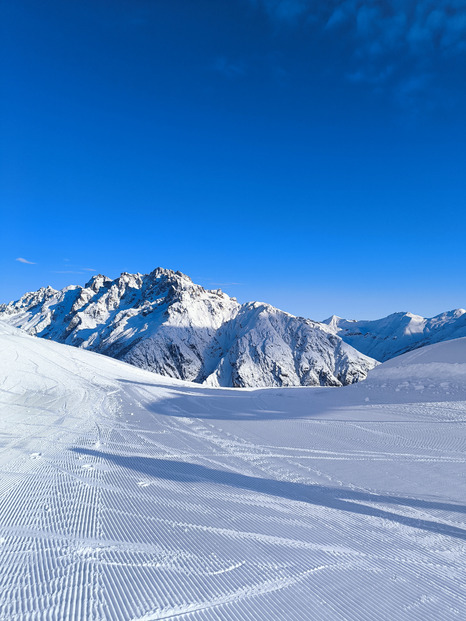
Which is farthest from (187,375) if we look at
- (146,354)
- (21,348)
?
(21,348)

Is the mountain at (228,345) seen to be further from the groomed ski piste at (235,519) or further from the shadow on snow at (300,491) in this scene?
the shadow on snow at (300,491)

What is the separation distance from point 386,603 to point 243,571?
1229 millimetres

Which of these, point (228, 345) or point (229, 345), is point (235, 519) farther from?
point (228, 345)

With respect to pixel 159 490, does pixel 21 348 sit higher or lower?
higher

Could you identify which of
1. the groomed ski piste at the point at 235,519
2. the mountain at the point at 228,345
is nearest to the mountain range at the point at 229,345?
the mountain at the point at 228,345

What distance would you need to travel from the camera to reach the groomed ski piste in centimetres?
267

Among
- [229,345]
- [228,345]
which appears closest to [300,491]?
[229,345]

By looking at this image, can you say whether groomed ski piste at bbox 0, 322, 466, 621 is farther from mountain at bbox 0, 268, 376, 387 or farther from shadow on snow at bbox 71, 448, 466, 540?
mountain at bbox 0, 268, 376, 387

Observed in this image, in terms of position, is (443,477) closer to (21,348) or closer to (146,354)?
(21,348)

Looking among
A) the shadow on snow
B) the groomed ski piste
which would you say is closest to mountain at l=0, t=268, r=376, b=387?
the groomed ski piste

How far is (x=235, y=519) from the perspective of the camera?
4.10 metres

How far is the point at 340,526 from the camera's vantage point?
3.95 meters

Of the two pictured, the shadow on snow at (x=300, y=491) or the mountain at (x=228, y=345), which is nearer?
the shadow on snow at (x=300, y=491)

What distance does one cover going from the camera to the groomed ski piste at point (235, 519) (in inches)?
105
